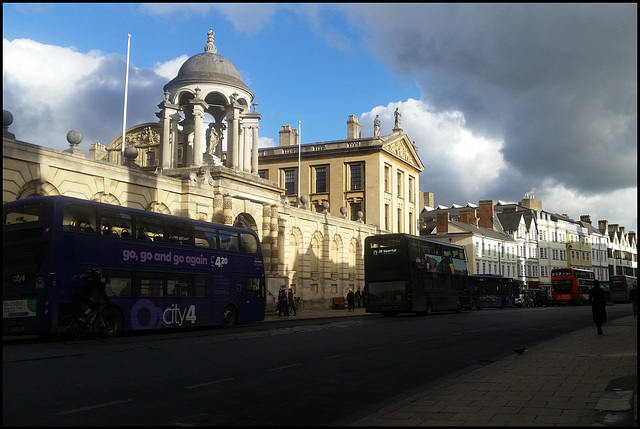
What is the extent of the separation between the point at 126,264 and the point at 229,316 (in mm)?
6244

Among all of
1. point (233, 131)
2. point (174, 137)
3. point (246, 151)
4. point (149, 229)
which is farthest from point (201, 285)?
point (246, 151)

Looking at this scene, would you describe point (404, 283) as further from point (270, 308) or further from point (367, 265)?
point (270, 308)

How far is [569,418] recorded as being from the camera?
22.9ft

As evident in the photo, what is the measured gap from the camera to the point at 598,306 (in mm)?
20984

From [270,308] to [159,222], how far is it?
17.6m

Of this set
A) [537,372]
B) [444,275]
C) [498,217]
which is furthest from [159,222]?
[498,217]

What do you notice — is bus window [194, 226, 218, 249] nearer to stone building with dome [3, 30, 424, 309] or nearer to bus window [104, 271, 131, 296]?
bus window [104, 271, 131, 296]

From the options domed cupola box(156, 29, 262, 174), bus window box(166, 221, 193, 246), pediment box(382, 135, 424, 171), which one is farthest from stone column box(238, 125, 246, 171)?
pediment box(382, 135, 424, 171)

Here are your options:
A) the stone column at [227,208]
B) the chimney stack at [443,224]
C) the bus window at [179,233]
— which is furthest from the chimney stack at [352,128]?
the bus window at [179,233]

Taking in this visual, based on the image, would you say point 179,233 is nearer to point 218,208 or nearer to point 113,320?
point 113,320

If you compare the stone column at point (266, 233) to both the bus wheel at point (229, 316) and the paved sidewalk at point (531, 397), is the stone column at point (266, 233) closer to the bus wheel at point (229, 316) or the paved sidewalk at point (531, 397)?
the bus wheel at point (229, 316)

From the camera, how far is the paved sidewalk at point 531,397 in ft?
22.7

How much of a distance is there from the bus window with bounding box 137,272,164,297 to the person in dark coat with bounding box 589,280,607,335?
14.2 meters

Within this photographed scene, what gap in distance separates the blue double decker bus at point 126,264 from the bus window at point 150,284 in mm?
32
